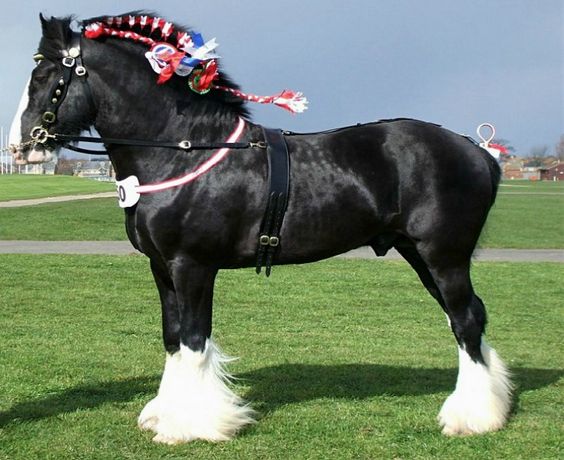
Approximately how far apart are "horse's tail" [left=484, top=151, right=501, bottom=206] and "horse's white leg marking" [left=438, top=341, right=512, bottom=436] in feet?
4.06

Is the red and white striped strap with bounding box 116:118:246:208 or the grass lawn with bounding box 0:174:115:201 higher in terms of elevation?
the red and white striped strap with bounding box 116:118:246:208

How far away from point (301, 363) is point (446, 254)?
8.35 ft

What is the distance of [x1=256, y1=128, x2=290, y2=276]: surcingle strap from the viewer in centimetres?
539

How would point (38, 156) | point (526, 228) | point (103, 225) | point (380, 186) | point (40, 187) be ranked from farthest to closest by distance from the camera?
point (40, 187)
point (526, 228)
point (103, 225)
point (380, 186)
point (38, 156)

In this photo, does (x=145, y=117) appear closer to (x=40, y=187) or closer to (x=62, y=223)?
(x=62, y=223)

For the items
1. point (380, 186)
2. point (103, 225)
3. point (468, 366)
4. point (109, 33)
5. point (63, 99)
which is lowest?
point (103, 225)

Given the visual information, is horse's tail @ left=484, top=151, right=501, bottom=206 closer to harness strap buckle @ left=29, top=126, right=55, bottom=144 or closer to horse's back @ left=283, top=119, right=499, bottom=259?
horse's back @ left=283, top=119, right=499, bottom=259

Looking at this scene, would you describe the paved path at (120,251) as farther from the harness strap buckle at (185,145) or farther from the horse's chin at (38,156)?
the horse's chin at (38,156)

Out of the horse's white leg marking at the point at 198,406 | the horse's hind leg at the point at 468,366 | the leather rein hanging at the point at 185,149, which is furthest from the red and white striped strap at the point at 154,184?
the horse's hind leg at the point at 468,366

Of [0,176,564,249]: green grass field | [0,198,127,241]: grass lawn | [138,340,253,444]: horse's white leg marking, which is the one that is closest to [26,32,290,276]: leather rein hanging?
[138,340,253,444]: horse's white leg marking

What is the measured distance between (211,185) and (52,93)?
4.23ft

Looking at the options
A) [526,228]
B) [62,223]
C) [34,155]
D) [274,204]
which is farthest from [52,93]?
[526,228]

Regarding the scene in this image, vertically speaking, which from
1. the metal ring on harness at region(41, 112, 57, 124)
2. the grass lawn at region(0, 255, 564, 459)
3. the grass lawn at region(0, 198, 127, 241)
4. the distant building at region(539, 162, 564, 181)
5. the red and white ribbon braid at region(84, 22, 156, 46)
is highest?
the red and white ribbon braid at region(84, 22, 156, 46)

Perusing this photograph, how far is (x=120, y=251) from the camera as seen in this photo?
60.0ft
